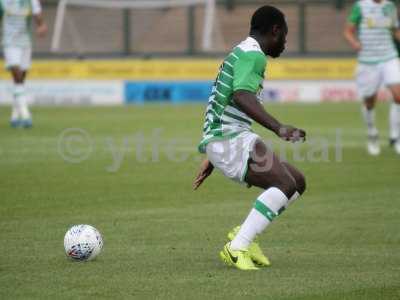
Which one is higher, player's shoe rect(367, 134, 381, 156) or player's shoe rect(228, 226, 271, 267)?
player's shoe rect(228, 226, 271, 267)

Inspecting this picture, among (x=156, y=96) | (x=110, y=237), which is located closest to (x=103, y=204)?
(x=110, y=237)

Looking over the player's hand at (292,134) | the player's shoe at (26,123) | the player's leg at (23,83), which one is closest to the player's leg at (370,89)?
the player's leg at (23,83)

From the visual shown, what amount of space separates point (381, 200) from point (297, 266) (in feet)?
13.5

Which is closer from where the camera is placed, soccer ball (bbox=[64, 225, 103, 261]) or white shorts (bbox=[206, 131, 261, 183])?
white shorts (bbox=[206, 131, 261, 183])

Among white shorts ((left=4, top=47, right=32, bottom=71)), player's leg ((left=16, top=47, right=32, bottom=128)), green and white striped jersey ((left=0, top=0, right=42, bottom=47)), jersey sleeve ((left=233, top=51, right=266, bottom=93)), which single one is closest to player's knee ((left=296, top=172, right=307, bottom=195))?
jersey sleeve ((left=233, top=51, right=266, bottom=93))

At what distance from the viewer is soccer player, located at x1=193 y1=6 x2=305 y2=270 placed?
8.32m

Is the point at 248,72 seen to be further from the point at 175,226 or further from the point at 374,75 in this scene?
the point at 374,75

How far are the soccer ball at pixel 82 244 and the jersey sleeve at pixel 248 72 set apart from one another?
162 cm

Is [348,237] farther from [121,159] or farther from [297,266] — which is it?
[121,159]

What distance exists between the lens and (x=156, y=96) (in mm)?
30516

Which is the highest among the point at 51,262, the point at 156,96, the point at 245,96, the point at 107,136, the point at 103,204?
the point at 245,96

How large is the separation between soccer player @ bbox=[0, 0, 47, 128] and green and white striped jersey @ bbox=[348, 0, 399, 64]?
6.63m

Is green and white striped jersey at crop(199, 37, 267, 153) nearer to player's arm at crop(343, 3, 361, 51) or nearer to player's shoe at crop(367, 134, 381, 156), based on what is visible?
player's arm at crop(343, 3, 361, 51)

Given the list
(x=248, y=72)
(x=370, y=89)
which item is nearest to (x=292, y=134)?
(x=248, y=72)
